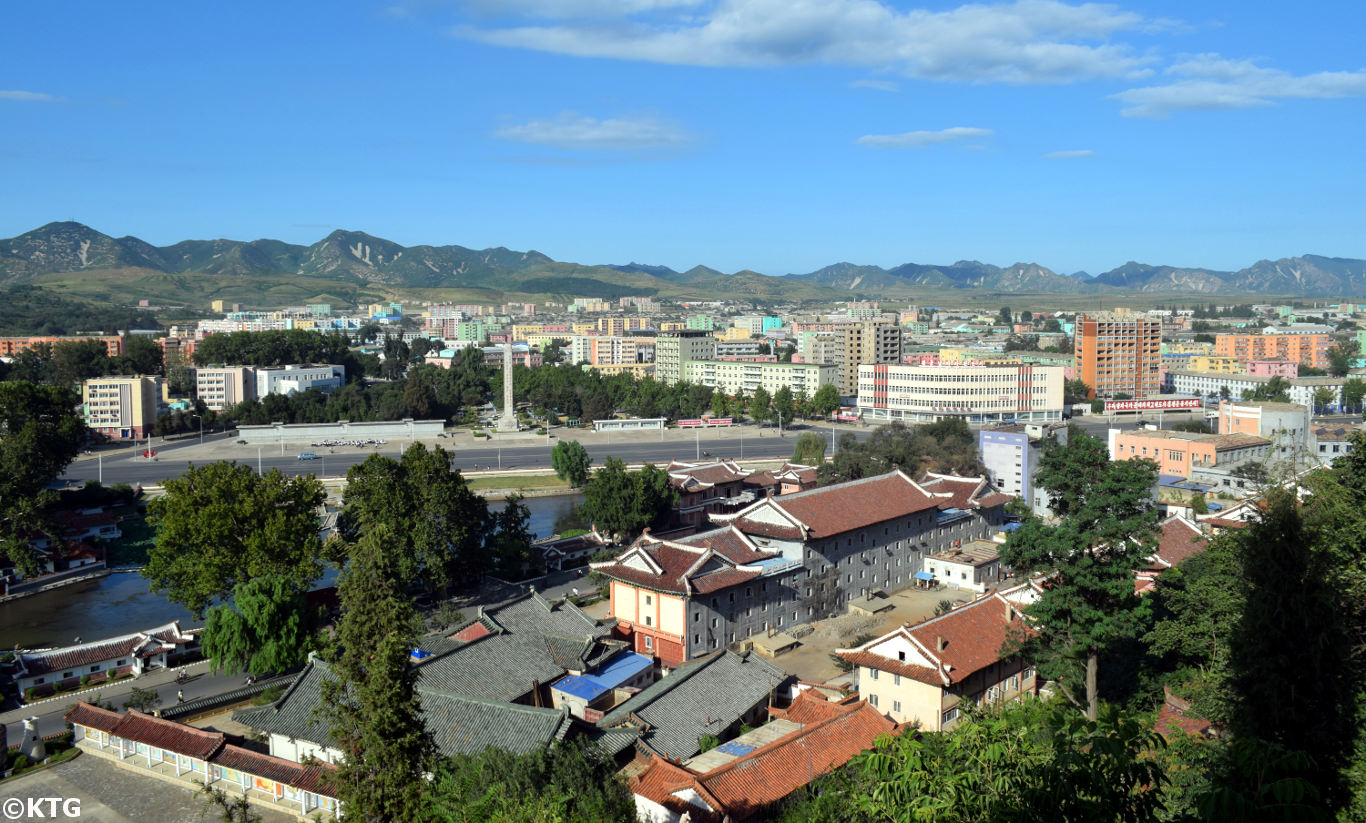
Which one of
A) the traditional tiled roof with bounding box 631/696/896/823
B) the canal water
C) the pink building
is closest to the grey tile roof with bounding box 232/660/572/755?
the traditional tiled roof with bounding box 631/696/896/823

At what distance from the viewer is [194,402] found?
2035 inches

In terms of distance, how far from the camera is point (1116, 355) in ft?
193

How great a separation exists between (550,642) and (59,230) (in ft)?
697

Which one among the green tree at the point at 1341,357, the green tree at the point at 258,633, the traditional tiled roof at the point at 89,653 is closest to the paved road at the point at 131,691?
the green tree at the point at 258,633

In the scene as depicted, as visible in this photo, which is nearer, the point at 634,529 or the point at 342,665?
the point at 342,665

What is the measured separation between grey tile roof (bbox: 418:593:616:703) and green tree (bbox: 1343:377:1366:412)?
4990 centimetres

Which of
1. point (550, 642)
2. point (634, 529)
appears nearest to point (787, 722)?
point (550, 642)

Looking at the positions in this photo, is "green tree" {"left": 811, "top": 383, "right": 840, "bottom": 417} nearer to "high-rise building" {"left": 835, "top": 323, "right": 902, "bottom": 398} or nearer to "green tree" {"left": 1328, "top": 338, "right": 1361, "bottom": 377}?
"high-rise building" {"left": 835, "top": 323, "right": 902, "bottom": 398}

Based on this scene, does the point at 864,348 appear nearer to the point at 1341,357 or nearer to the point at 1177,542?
the point at 1341,357

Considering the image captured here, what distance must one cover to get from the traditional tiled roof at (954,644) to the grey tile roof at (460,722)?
15.3ft

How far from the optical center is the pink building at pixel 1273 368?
6088cm

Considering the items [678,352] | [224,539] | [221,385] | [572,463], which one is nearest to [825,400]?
[678,352]

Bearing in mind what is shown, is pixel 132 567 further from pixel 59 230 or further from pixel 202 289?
pixel 59 230

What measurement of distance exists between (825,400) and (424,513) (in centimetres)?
3709
